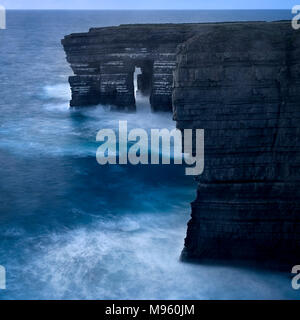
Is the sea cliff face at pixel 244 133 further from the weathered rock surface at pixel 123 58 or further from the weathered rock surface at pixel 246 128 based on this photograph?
the weathered rock surface at pixel 123 58

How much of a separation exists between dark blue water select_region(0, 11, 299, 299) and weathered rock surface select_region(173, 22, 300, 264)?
5.82 ft

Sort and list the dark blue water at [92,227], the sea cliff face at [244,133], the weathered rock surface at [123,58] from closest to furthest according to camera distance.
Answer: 1. the sea cliff face at [244,133]
2. the dark blue water at [92,227]
3. the weathered rock surface at [123,58]

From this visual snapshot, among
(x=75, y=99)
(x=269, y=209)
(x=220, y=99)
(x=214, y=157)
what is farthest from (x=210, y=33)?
(x=75, y=99)

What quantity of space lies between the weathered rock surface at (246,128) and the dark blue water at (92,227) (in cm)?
178

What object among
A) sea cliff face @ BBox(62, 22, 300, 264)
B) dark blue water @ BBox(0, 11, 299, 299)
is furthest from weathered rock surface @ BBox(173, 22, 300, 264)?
A: dark blue water @ BBox(0, 11, 299, 299)

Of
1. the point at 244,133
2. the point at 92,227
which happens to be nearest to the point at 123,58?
the point at 92,227

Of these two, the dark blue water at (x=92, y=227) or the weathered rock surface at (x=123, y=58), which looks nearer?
the dark blue water at (x=92, y=227)

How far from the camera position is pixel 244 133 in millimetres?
14945

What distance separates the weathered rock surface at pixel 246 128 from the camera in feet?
47.2

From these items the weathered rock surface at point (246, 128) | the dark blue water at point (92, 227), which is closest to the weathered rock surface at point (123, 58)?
the dark blue water at point (92, 227)

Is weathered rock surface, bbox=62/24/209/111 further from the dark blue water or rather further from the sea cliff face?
the sea cliff face

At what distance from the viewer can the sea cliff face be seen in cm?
1438
